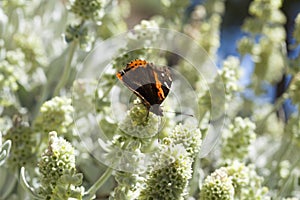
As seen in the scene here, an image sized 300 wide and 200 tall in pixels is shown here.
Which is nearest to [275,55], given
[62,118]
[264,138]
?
[264,138]

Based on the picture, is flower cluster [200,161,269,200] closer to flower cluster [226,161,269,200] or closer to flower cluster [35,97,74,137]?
flower cluster [226,161,269,200]

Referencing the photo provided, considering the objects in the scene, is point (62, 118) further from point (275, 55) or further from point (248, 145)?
point (275, 55)

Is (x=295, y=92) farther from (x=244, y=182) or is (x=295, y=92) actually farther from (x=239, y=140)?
(x=244, y=182)

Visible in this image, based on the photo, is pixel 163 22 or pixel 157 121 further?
pixel 163 22

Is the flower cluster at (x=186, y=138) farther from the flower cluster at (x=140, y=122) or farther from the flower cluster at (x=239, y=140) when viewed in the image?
the flower cluster at (x=239, y=140)

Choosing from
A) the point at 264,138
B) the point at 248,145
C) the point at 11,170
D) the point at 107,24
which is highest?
the point at 107,24
